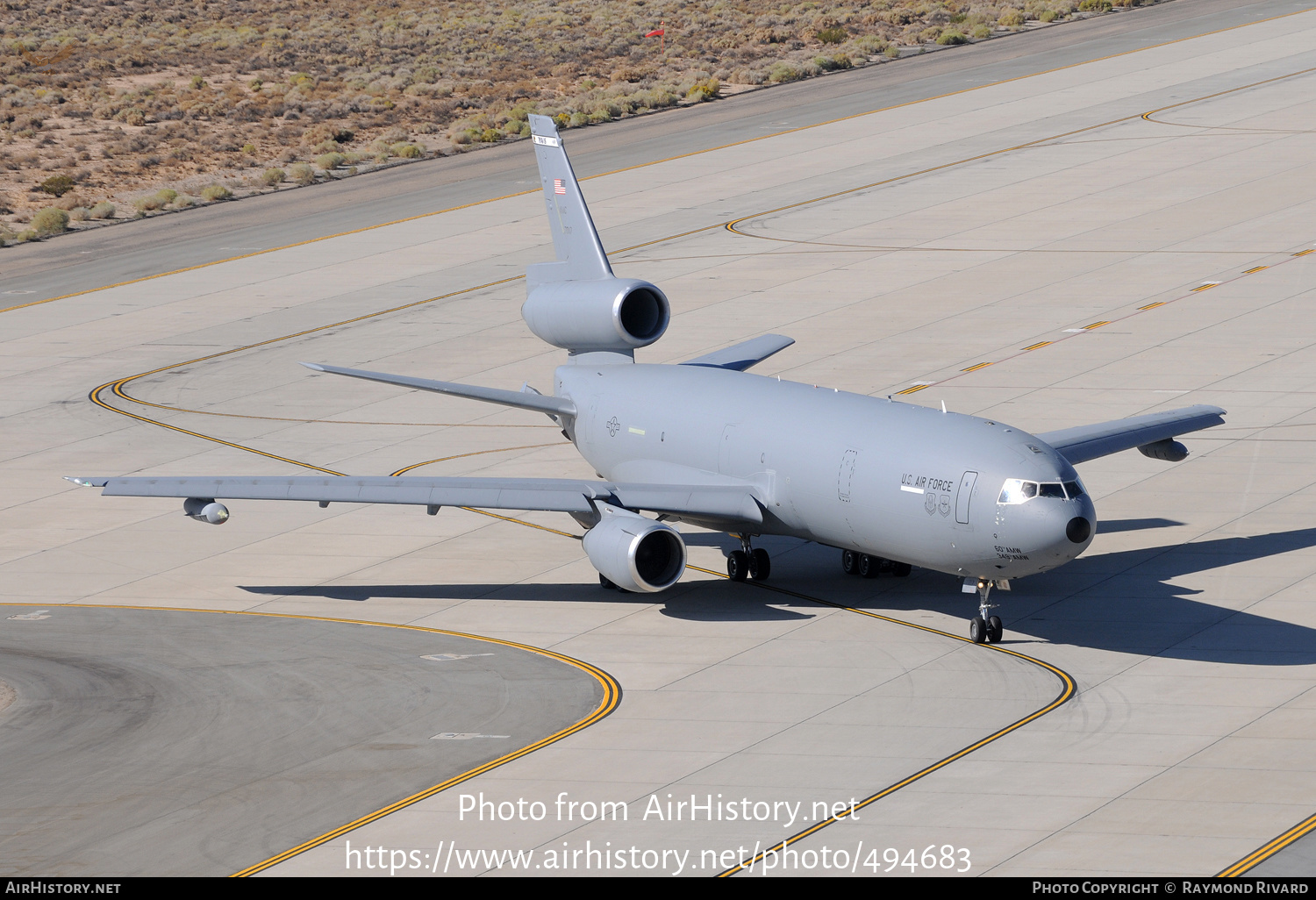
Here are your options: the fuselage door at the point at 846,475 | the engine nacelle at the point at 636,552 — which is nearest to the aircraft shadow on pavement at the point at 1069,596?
the engine nacelle at the point at 636,552

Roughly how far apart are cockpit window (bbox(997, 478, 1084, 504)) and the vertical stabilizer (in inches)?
584

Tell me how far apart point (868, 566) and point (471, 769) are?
40.6 ft

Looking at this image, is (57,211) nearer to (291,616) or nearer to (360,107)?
(360,107)

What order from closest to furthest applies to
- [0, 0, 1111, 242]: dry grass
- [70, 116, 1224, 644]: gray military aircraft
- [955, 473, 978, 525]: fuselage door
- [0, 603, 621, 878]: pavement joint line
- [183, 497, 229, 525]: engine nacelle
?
[0, 603, 621, 878]: pavement joint line
[955, 473, 978, 525]: fuselage door
[70, 116, 1224, 644]: gray military aircraft
[183, 497, 229, 525]: engine nacelle
[0, 0, 1111, 242]: dry grass

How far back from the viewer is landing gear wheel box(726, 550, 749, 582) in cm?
3738

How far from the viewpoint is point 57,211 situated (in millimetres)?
86812

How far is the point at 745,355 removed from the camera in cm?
4250

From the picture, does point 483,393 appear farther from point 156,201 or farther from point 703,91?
point 703,91

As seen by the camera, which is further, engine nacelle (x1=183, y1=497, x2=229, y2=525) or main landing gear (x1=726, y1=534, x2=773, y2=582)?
main landing gear (x1=726, y1=534, x2=773, y2=582)

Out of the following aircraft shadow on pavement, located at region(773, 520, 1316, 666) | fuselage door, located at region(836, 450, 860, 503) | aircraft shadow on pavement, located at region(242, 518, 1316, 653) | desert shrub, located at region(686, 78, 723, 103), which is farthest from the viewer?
desert shrub, located at region(686, 78, 723, 103)

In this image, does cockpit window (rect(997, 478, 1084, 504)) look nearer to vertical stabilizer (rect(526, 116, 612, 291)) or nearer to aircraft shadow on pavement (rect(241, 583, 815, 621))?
aircraft shadow on pavement (rect(241, 583, 815, 621))

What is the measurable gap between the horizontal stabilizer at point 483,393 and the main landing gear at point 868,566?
7.54 m

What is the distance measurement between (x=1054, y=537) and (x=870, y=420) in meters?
4.99

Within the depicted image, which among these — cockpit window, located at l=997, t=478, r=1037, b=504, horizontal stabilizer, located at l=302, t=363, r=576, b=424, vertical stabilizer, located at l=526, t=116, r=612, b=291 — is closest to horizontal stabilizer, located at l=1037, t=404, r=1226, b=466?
cockpit window, located at l=997, t=478, r=1037, b=504
